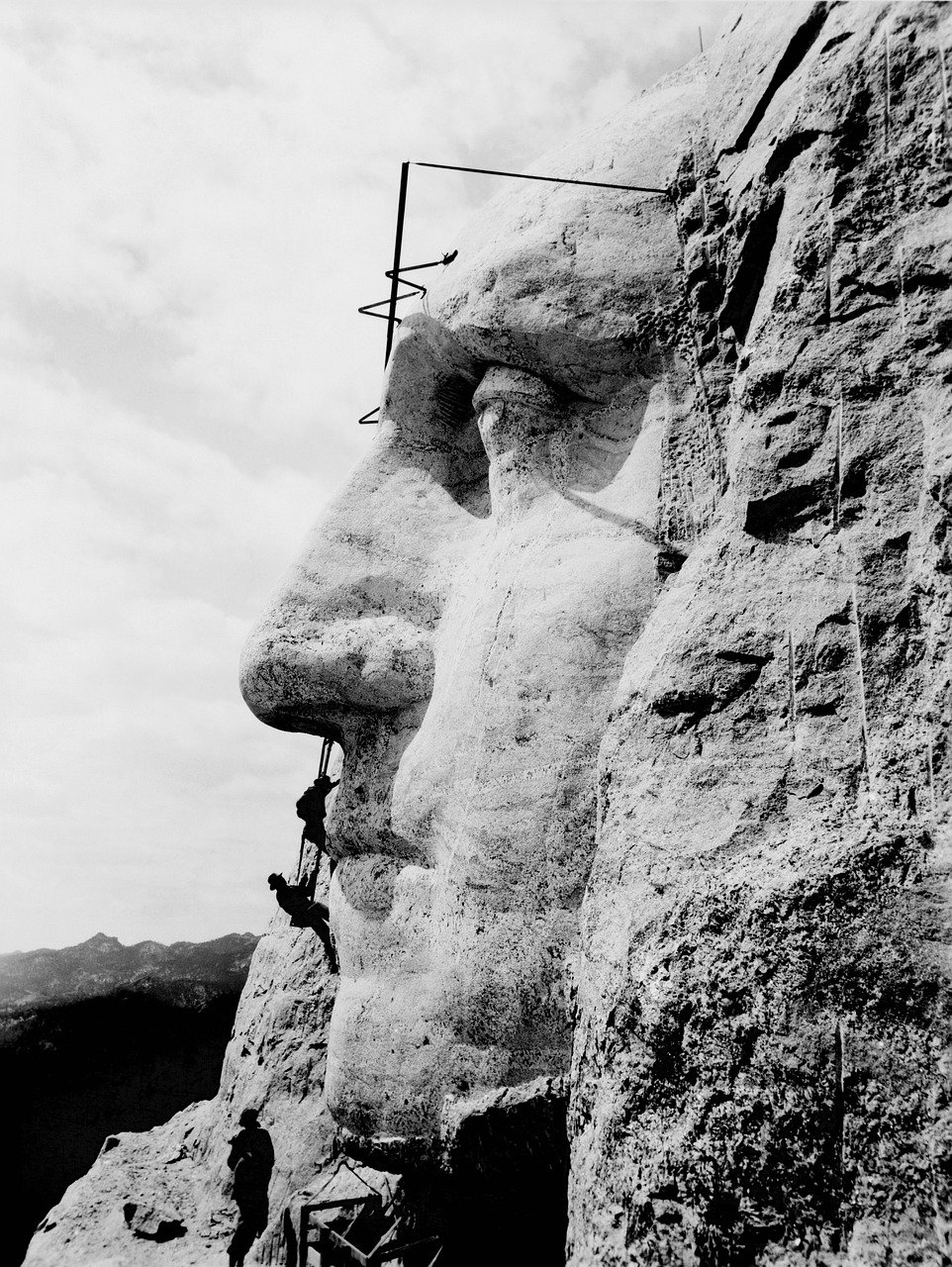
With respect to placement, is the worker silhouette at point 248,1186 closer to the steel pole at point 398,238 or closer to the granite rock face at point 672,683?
the granite rock face at point 672,683

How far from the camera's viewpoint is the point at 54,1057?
9.08 m

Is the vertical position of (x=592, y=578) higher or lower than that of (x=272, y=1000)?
higher

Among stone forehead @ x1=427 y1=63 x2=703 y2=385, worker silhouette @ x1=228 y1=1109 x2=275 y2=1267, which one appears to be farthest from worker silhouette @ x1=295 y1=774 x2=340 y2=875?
stone forehead @ x1=427 y1=63 x2=703 y2=385

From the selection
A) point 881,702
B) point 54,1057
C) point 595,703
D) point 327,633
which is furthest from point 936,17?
point 54,1057

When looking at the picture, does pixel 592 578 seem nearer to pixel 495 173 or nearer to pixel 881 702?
pixel 881 702

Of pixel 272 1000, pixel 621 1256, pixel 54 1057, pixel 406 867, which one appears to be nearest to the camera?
pixel 621 1256

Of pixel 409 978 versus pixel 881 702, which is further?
pixel 409 978

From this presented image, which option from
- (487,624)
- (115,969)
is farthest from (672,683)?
(115,969)

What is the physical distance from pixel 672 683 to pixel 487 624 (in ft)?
2.44

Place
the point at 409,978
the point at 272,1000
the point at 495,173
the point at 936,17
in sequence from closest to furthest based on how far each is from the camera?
1. the point at 936,17
2. the point at 409,978
3. the point at 495,173
4. the point at 272,1000

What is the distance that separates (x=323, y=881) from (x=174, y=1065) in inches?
192

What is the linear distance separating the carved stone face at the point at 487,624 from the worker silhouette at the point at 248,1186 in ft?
7.58

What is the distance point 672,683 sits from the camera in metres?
2.12

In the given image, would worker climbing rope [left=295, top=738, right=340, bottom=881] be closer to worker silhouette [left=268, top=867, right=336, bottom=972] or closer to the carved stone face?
worker silhouette [left=268, top=867, right=336, bottom=972]
